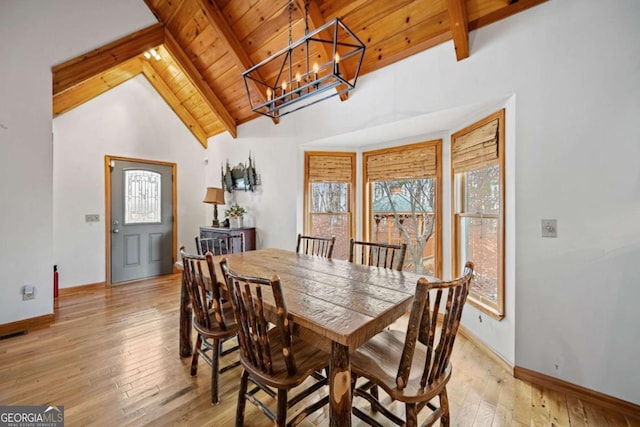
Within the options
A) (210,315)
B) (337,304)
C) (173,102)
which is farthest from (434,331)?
(173,102)

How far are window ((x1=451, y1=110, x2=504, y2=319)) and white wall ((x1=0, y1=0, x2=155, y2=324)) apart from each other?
4471 millimetres

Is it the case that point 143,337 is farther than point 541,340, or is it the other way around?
point 143,337

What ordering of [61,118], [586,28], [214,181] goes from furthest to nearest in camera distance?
[214,181] → [61,118] → [586,28]

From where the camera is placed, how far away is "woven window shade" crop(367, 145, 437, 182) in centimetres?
310

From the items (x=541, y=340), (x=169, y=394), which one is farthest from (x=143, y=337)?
(x=541, y=340)

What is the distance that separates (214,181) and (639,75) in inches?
212

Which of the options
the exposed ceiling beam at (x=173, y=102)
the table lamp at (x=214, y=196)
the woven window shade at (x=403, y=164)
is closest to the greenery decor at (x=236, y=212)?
the table lamp at (x=214, y=196)

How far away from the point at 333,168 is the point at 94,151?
3.72 meters

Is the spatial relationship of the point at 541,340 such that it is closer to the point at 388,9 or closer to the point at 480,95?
the point at 480,95

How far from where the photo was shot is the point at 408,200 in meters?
3.32

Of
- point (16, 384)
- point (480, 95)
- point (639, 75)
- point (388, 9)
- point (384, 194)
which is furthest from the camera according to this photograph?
point (384, 194)

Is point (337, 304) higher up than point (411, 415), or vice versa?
point (337, 304)

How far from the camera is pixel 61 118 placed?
3.74 metres

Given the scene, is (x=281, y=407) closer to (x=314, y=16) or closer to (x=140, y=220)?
(x=314, y=16)
